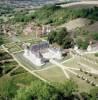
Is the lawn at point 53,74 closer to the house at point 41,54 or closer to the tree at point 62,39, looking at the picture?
the house at point 41,54

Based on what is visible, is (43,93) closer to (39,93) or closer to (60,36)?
(39,93)

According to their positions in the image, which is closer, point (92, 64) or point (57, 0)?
point (92, 64)

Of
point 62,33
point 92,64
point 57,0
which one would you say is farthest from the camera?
point 57,0

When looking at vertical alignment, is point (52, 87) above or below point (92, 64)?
Answer: above

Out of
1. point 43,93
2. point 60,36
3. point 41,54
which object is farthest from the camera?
point 60,36

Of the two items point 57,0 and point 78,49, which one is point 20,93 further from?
point 57,0

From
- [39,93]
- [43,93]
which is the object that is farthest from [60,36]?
[43,93]

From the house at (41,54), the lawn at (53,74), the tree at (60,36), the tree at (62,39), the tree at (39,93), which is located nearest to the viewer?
the tree at (39,93)

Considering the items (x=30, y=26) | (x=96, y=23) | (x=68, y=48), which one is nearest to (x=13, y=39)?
(x=30, y=26)

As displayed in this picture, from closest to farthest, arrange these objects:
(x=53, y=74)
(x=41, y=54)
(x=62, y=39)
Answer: (x=53, y=74)
(x=41, y=54)
(x=62, y=39)

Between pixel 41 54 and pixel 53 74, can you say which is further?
pixel 41 54

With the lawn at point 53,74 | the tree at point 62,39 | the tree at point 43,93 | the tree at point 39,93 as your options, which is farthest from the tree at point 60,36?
the tree at point 39,93
